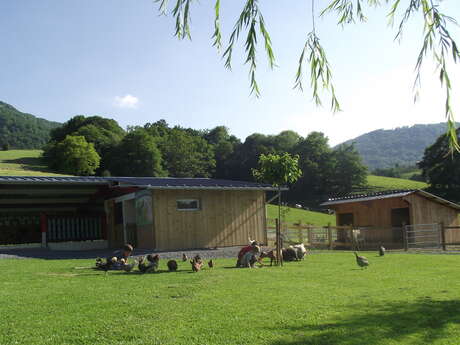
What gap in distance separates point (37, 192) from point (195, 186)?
6883 millimetres

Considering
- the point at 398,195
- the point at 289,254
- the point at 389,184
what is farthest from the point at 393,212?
the point at 389,184

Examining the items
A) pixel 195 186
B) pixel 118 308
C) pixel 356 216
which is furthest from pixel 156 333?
pixel 356 216

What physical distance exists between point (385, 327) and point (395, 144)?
591ft

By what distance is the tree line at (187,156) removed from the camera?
5884 centimetres

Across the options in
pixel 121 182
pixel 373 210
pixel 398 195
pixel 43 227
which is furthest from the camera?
pixel 373 210

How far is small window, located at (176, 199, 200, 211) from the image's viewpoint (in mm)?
16031

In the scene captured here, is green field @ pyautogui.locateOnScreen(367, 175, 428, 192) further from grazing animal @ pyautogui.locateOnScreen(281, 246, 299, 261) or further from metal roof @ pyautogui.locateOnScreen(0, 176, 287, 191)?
grazing animal @ pyautogui.locateOnScreen(281, 246, 299, 261)

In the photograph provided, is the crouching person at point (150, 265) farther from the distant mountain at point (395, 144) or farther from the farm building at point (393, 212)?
the distant mountain at point (395, 144)

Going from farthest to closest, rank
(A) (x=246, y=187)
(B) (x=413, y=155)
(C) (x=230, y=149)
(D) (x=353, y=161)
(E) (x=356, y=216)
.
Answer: (B) (x=413, y=155) < (C) (x=230, y=149) < (D) (x=353, y=161) < (E) (x=356, y=216) < (A) (x=246, y=187)

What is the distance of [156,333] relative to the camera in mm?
4188

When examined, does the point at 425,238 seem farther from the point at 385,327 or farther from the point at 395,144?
the point at 395,144

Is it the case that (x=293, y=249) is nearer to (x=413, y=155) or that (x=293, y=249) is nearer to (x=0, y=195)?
(x=0, y=195)

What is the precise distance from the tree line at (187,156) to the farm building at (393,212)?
2796 centimetres

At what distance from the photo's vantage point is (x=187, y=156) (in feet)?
234
